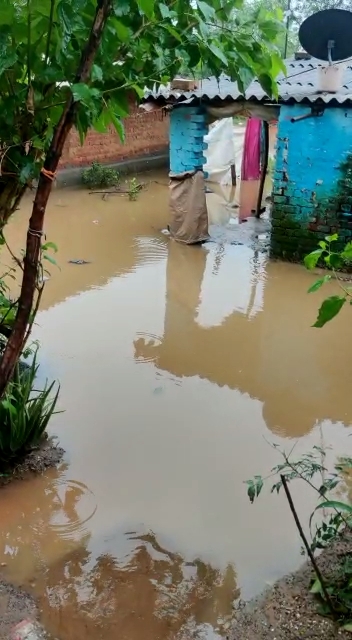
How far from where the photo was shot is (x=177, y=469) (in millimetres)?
4207

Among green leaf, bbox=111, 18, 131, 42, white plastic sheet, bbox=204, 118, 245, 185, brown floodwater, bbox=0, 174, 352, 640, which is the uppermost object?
green leaf, bbox=111, 18, 131, 42

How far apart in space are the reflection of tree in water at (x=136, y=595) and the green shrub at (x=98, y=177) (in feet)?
34.7

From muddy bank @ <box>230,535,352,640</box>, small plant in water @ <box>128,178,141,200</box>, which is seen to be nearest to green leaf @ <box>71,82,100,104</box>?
muddy bank @ <box>230,535,352,640</box>

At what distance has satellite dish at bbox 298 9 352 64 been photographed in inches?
295

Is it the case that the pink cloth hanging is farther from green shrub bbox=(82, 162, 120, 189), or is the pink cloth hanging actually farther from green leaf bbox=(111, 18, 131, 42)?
green leaf bbox=(111, 18, 131, 42)

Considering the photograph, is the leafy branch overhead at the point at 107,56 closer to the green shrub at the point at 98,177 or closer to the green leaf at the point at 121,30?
the green leaf at the point at 121,30

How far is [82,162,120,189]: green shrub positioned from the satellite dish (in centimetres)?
617

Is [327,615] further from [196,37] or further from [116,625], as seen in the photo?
[196,37]

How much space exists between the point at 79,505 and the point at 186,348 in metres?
2.49

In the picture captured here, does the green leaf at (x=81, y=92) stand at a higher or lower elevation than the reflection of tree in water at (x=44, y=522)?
higher

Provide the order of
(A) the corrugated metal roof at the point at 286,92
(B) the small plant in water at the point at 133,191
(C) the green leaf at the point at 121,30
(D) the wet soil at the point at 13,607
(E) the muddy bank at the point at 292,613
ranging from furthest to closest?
(B) the small plant in water at the point at 133,191 → (A) the corrugated metal roof at the point at 286,92 → (D) the wet soil at the point at 13,607 → (E) the muddy bank at the point at 292,613 → (C) the green leaf at the point at 121,30

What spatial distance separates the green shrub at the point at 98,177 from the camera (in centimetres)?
1299

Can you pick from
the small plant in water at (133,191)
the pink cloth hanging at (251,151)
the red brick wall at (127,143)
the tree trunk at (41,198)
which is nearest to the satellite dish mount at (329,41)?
the pink cloth hanging at (251,151)

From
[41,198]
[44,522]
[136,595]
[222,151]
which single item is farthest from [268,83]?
[222,151]
